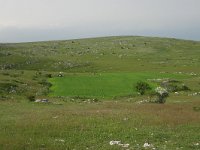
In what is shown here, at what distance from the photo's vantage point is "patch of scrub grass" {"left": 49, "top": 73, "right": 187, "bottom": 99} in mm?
63953

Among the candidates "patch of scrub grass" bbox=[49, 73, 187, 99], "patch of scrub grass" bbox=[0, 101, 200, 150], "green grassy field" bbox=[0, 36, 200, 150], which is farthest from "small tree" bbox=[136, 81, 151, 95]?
"patch of scrub grass" bbox=[0, 101, 200, 150]

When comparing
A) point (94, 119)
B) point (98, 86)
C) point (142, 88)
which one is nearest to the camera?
point (94, 119)

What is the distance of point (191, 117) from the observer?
34875mm

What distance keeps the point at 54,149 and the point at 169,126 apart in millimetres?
10813

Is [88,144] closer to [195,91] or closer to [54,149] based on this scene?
[54,149]

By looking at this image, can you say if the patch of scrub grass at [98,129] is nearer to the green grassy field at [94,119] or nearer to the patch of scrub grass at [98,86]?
the green grassy field at [94,119]

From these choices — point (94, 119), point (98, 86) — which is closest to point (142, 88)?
point (98, 86)

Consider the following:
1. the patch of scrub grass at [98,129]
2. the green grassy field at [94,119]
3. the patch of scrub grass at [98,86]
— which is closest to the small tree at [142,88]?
the green grassy field at [94,119]

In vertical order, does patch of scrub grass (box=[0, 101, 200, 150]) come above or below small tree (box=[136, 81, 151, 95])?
above

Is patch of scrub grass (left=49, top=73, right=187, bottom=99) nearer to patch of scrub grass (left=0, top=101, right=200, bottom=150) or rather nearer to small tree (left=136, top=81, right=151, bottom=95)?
small tree (left=136, top=81, right=151, bottom=95)

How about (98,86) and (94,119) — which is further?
(98,86)

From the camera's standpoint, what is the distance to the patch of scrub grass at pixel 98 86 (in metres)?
64.0

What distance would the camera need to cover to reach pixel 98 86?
7081cm

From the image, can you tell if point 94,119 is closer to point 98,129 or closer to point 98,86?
point 98,129
